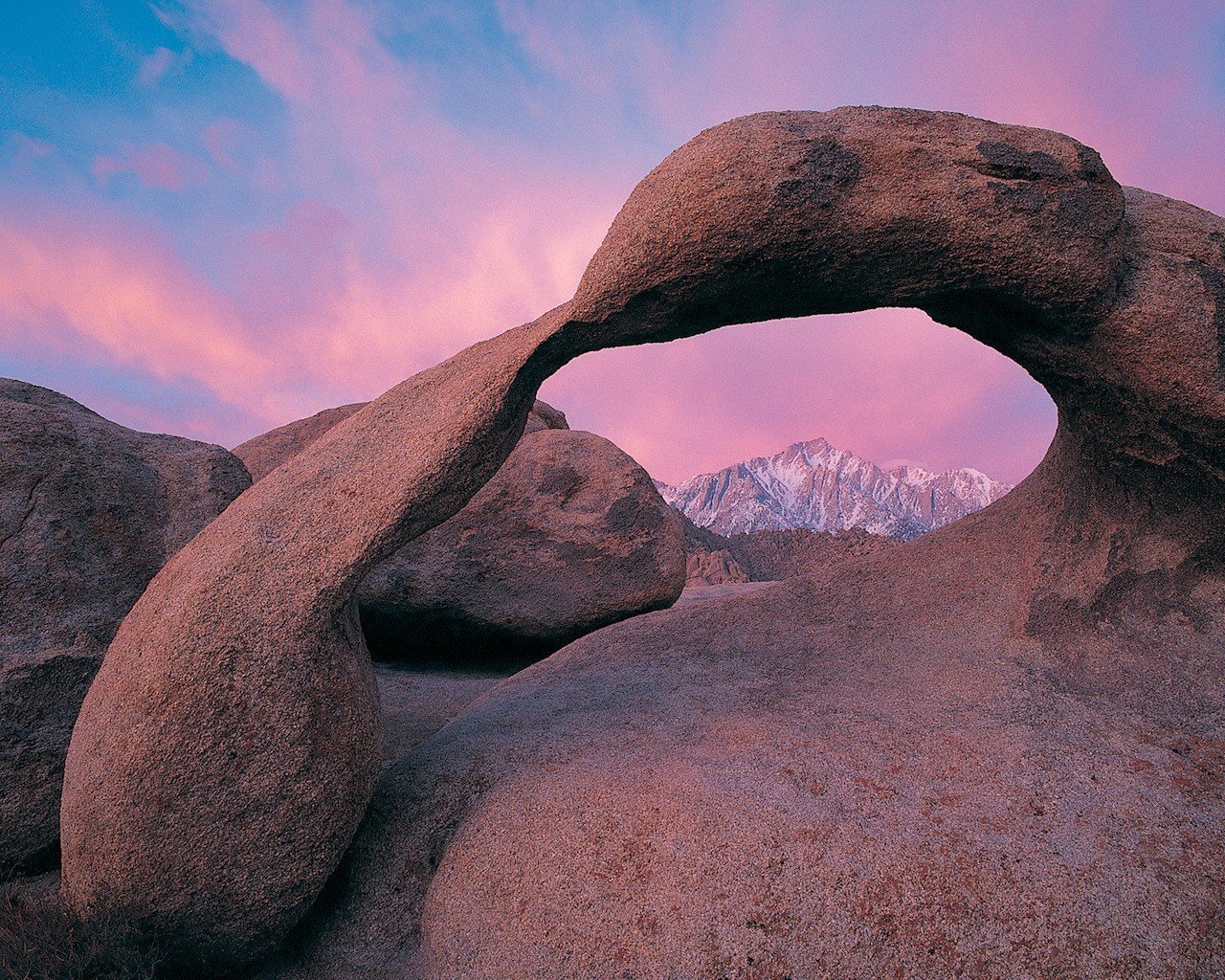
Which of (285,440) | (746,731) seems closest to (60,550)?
(746,731)

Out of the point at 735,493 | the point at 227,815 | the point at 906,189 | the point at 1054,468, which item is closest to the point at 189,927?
the point at 227,815

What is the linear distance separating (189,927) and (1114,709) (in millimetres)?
4190

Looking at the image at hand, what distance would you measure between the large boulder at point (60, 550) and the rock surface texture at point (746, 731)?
1.81 ft

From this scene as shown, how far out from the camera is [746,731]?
140 inches

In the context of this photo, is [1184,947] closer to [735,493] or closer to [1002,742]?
[1002,742]

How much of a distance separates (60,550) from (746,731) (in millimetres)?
3511

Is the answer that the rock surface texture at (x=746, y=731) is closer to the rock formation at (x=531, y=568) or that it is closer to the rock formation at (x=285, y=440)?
the rock formation at (x=531, y=568)

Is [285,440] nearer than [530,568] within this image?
No

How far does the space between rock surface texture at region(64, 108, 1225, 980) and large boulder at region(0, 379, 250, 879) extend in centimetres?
55

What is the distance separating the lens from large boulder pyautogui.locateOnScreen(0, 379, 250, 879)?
333 cm

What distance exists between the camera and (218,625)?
2943 millimetres

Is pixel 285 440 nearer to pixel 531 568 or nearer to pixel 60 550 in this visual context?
pixel 531 568

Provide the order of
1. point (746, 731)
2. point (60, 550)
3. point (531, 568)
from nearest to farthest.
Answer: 1. point (746, 731)
2. point (60, 550)
3. point (531, 568)

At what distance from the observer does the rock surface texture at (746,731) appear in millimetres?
2680
